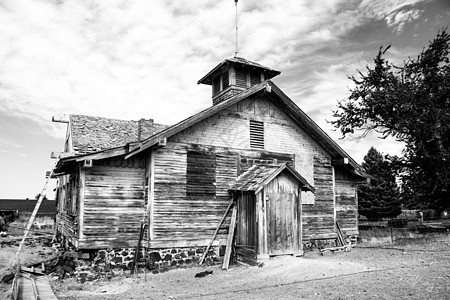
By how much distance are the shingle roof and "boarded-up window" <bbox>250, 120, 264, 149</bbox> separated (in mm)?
6127

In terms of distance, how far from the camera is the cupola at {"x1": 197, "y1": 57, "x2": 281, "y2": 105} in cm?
1891

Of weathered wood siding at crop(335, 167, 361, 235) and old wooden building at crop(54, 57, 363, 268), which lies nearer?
old wooden building at crop(54, 57, 363, 268)

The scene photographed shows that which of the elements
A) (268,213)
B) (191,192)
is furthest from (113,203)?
(268,213)

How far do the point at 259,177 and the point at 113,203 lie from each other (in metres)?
5.57

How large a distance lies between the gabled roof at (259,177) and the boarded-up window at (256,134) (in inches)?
40.5

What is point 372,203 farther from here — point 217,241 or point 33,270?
point 33,270

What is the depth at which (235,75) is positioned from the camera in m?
19.1

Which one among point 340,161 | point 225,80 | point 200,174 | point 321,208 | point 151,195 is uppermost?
point 225,80

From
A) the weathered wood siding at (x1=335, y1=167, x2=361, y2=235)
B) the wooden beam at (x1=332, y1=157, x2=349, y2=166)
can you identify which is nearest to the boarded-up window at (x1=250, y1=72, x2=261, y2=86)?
the wooden beam at (x1=332, y1=157, x2=349, y2=166)

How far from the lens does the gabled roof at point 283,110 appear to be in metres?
14.0

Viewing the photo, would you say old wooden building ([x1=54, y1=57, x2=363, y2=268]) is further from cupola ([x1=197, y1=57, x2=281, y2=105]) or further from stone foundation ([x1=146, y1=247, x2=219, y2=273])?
cupola ([x1=197, y1=57, x2=281, y2=105])

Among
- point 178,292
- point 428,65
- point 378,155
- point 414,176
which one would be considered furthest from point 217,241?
point 378,155

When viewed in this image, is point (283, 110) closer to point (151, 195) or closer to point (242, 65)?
point (242, 65)

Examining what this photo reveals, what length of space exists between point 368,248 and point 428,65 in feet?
52.8
